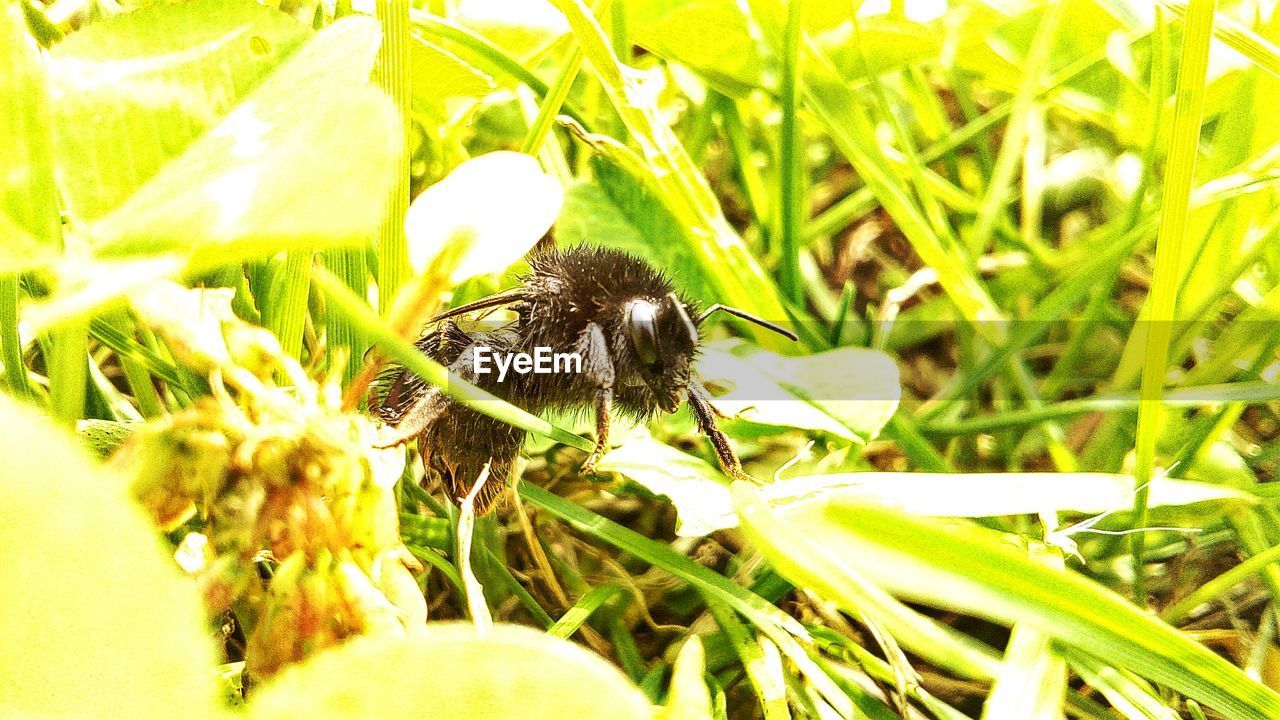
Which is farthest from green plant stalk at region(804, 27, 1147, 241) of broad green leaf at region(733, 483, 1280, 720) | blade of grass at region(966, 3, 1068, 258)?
broad green leaf at region(733, 483, 1280, 720)

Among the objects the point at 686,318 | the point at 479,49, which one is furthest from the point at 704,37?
the point at 686,318

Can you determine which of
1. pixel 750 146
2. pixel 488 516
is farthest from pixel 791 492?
pixel 750 146

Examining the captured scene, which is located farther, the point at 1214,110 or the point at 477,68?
the point at 1214,110

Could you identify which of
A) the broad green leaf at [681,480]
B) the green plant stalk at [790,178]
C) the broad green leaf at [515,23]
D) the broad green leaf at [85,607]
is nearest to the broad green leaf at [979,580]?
the broad green leaf at [681,480]

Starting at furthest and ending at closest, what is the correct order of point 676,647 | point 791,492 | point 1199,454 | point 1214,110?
point 1214,110 → point 1199,454 → point 676,647 → point 791,492

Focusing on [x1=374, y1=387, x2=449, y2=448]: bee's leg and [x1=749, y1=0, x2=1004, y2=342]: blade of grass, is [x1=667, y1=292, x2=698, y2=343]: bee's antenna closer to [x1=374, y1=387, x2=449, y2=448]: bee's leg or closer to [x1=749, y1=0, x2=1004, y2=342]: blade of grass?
[x1=374, y1=387, x2=449, y2=448]: bee's leg

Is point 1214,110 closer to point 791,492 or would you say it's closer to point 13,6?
point 791,492

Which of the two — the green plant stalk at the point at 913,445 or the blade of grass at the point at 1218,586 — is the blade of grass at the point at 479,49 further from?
the blade of grass at the point at 1218,586
